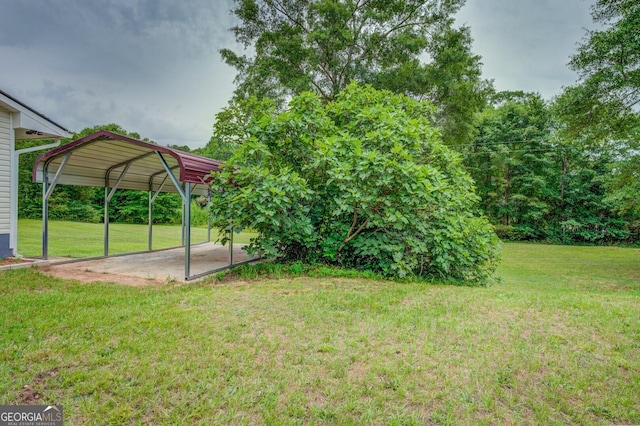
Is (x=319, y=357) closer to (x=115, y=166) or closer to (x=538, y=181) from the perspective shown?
(x=115, y=166)

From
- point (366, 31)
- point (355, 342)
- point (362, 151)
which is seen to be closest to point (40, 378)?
point (355, 342)

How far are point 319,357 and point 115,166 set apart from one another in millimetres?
7276

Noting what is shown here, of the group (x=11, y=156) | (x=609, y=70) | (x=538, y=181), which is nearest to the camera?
(x=11, y=156)

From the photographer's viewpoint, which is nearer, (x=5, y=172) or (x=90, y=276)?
(x=90, y=276)

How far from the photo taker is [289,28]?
13.9 meters

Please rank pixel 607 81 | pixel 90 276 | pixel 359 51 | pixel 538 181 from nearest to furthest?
pixel 90 276 → pixel 607 81 → pixel 359 51 → pixel 538 181

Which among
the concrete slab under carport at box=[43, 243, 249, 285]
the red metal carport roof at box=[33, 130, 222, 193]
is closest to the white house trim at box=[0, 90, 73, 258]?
the red metal carport roof at box=[33, 130, 222, 193]

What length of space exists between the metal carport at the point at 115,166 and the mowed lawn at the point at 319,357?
6.57 feet

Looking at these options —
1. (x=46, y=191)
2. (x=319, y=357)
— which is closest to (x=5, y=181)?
(x=46, y=191)

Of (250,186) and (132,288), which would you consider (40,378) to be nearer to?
(132,288)

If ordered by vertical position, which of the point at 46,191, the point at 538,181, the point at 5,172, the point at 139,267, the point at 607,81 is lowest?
the point at 139,267

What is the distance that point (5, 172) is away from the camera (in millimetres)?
6320

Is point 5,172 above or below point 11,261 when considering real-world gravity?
above

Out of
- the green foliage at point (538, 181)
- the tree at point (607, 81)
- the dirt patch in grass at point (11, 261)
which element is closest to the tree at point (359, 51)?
the tree at point (607, 81)
